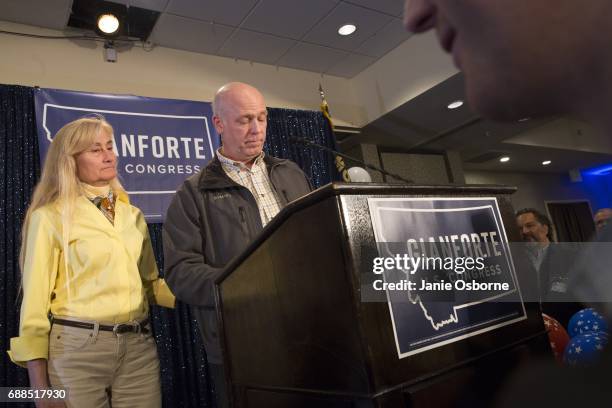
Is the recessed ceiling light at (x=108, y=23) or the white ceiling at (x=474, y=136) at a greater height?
the recessed ceiling light at (x=108, y=23)

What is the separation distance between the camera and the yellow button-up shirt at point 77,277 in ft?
4.75

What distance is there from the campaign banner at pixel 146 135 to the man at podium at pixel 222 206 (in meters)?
1.51

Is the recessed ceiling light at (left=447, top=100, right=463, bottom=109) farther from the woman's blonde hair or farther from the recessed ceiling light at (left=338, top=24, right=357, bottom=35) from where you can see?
the woman's blonde hair

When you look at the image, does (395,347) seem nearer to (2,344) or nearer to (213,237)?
(213,237)

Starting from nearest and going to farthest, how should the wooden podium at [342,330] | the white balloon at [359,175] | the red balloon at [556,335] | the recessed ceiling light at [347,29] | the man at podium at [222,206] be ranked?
the wooden podium at [342,330]
the man at podium at [222,206]
the red balloon at [556,335]
the white balloon at [359,175]
the recessed ceiling light at [347,29]

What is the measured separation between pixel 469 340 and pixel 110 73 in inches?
141

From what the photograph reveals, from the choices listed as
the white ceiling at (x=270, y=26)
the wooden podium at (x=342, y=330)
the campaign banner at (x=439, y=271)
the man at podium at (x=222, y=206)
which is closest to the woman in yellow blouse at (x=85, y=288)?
the man at podium at (x=222, y=206)

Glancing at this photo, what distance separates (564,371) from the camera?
28cm

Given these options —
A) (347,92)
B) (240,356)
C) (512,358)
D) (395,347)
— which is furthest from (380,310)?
(347,92)

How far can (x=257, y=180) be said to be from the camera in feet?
5.32

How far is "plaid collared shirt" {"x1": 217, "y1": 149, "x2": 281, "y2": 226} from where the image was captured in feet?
5.06

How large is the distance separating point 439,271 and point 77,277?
1325mm

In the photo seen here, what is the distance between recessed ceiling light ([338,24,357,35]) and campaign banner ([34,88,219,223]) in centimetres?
156

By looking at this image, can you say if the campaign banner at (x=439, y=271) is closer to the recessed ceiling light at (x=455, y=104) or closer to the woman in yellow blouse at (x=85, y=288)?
the woman in yellow blouse at (x=85, y=288)
